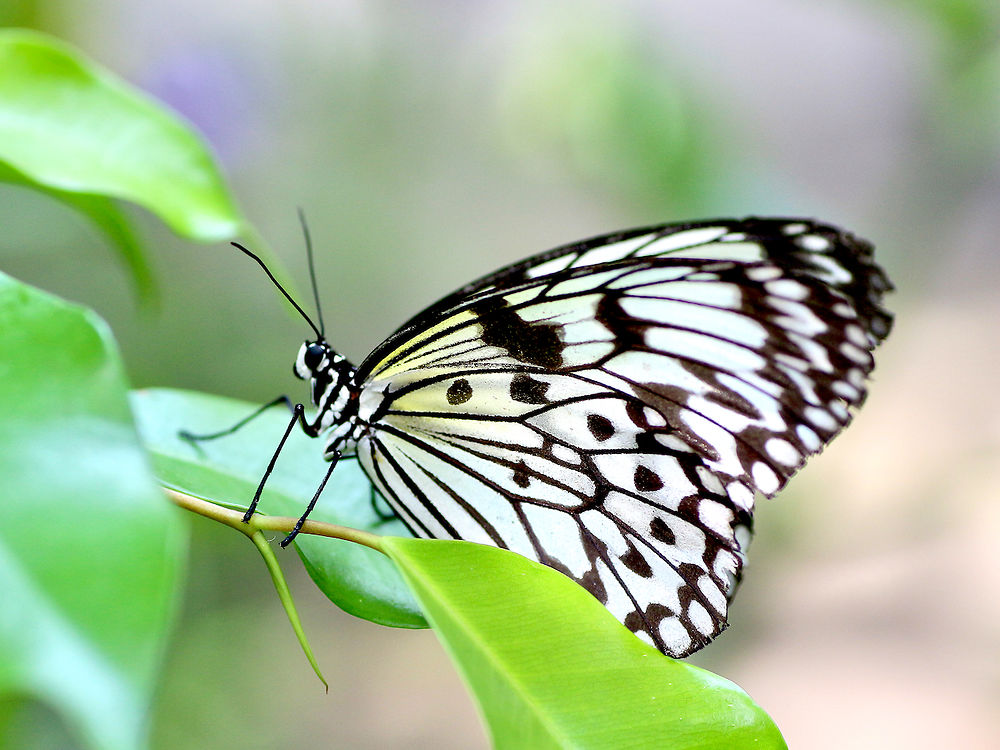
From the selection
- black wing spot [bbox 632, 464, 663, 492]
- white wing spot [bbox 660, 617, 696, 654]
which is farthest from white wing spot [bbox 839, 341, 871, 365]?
white wing spot [bbox 660, 617, 696, 654]

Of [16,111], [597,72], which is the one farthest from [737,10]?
[16,111]

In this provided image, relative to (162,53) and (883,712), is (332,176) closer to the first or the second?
(162,53)

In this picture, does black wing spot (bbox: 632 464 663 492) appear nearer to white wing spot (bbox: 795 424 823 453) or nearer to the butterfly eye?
white wing spot (bbox: 795 424 823 453)

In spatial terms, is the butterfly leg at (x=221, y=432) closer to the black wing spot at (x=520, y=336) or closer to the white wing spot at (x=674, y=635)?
the black wing spot at (x=520, y=336)

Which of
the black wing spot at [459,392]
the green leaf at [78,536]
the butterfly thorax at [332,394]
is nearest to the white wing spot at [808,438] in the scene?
the black wing spot at [459,392]

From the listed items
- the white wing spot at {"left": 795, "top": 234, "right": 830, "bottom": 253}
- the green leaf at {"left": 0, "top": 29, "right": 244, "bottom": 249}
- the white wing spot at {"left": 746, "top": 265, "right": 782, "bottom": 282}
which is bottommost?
the white wing spot at {"left": 746, "top": 265, "right": 782, "bottom": 282}

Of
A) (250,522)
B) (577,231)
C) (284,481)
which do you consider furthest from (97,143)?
(577,231)

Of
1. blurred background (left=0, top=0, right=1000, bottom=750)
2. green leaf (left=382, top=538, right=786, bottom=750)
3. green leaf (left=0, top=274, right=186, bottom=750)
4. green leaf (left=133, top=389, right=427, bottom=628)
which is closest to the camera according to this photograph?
green leaf (left=0, top=274, right=186, bottom=750)

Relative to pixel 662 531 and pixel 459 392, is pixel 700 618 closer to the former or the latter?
pixel 662 531
